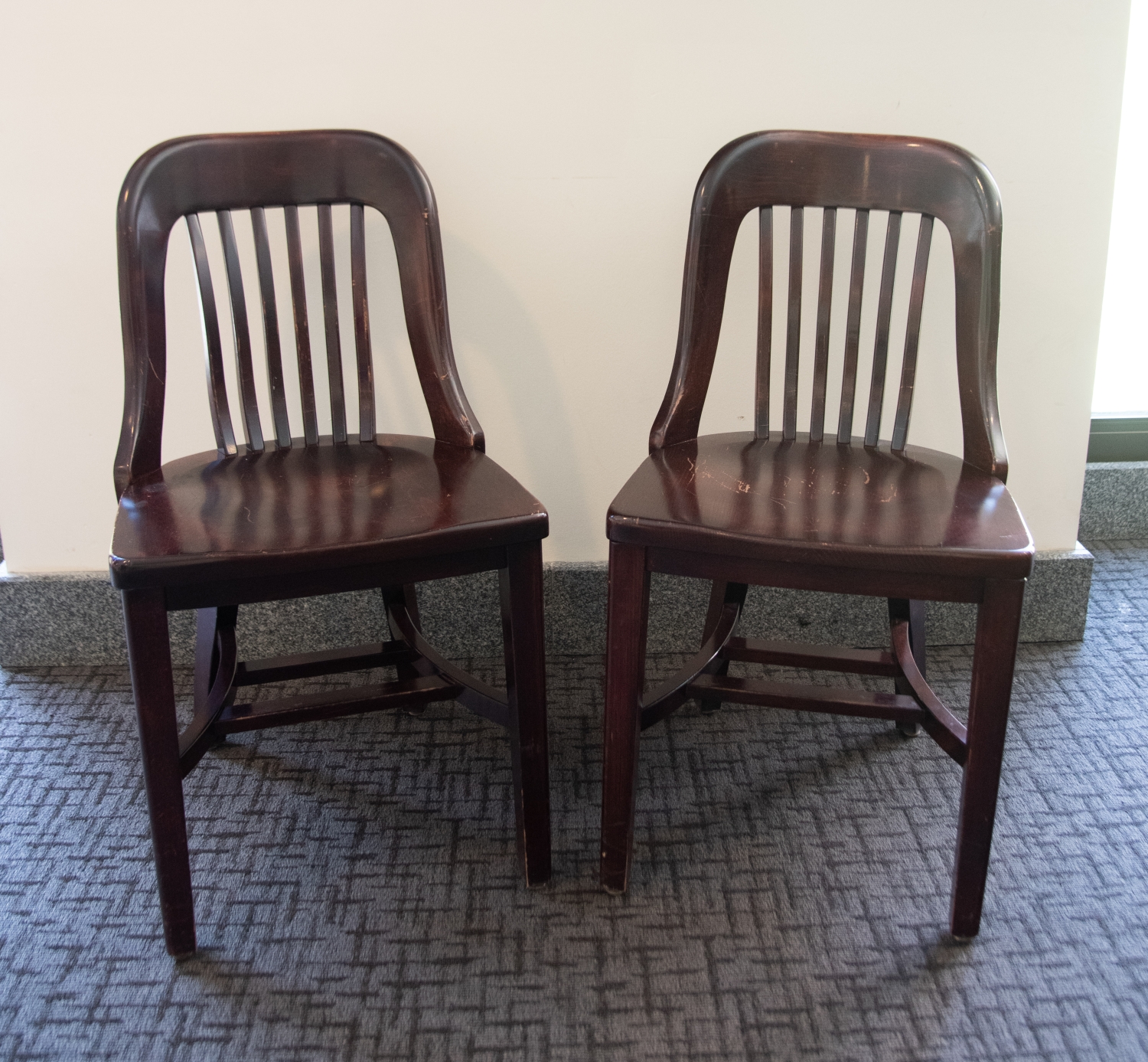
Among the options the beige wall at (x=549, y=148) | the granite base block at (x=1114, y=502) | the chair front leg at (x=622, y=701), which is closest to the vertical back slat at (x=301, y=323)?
the beige wall at (x=549, y=148)

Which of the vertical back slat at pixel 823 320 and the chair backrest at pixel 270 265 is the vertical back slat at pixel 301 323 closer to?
the chair backrest at pixel 270 265

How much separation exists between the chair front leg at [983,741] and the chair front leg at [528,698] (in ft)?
1.53

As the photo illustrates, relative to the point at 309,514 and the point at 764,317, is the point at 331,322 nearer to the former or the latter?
the point at 309,514

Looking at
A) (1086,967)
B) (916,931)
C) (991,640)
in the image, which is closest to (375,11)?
(991,640)

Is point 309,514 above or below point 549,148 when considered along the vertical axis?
below

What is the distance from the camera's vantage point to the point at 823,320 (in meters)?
1.35

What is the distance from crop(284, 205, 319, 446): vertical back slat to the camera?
132 cm

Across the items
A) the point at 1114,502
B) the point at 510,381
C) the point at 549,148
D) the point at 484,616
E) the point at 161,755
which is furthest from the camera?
the point at 1114,502

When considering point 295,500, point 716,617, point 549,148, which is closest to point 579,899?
point 716,617

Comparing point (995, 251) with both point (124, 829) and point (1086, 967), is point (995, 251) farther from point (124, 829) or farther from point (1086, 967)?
point (124, 829)

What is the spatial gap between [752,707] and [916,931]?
1.66ft

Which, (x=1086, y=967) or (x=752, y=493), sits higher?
(x=752, y=493)

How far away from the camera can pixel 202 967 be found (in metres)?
1.14

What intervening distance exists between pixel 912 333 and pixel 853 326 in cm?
7
